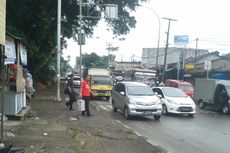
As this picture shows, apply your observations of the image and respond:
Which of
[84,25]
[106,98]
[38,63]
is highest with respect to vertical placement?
[84,25]

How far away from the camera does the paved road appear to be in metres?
12.4

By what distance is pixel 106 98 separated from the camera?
33.7 metres

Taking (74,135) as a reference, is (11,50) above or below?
above

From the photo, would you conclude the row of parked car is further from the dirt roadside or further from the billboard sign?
the billboard sign

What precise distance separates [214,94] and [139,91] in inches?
336

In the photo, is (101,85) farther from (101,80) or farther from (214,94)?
(214,94)

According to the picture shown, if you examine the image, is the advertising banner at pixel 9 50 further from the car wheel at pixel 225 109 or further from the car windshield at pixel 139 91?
the car wheel at pixel 225 109

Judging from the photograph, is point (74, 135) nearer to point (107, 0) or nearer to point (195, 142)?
point (195, 142)

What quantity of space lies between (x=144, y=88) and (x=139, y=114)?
2.16m

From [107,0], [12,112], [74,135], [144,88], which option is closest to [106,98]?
[107,0]

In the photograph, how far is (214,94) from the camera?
27.5 metres

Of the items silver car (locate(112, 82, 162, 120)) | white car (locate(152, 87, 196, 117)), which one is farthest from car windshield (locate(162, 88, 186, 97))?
silver car (locate(112, 82, 162, 120))

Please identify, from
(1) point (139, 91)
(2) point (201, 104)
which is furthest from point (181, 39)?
(1) point (139, 91)

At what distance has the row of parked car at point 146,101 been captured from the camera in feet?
64.0
